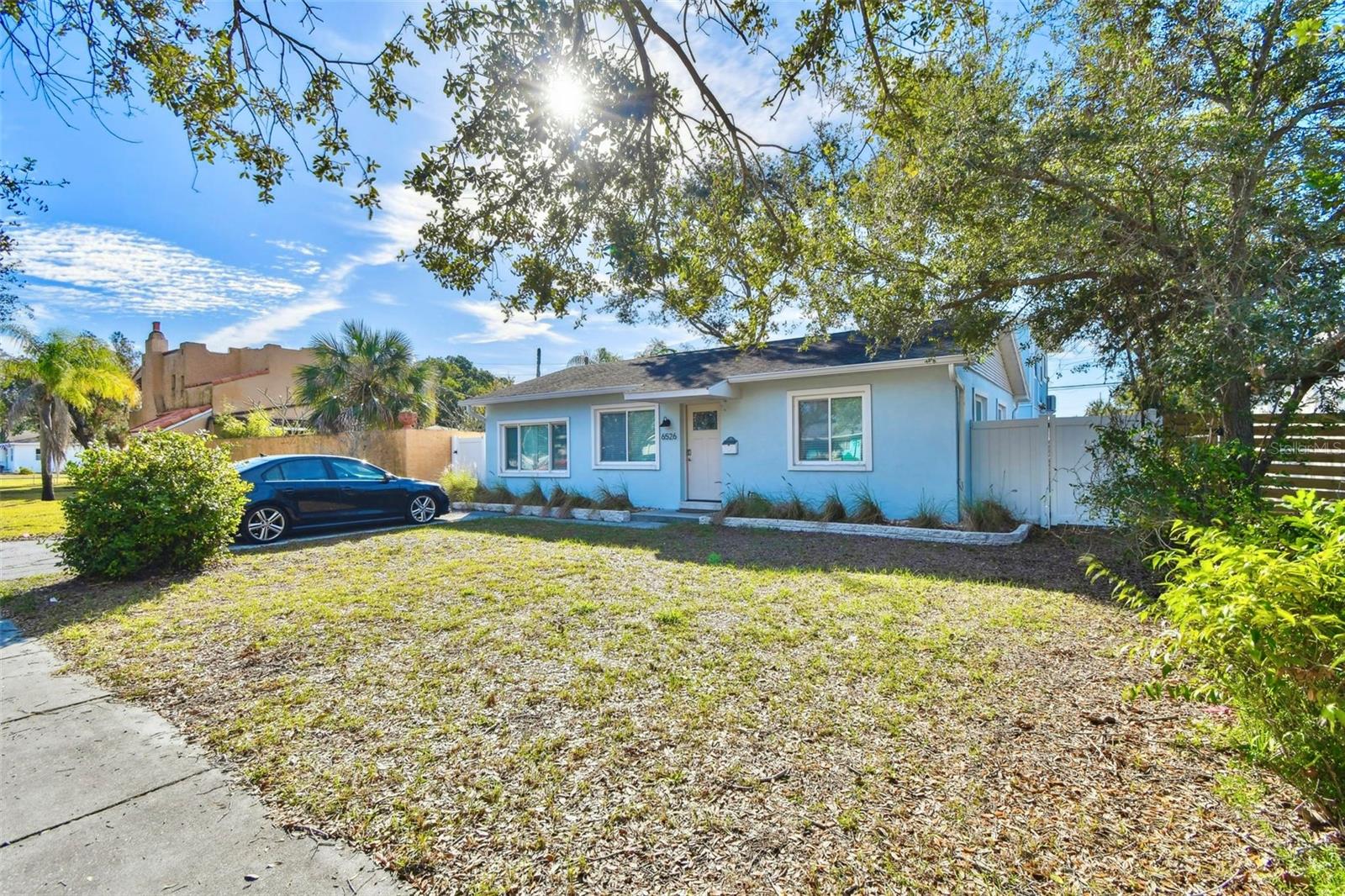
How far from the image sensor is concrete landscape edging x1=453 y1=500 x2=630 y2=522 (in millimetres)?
11758

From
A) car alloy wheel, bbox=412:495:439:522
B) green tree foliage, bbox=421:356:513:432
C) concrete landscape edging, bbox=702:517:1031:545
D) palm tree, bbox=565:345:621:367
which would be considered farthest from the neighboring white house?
concrete landscape edging, bbox=702:517:1031:545

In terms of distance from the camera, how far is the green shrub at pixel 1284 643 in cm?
200

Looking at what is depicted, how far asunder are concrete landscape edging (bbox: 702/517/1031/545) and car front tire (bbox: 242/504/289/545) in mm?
7249

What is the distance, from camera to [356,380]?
60.8 feet

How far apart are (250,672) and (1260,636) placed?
5334 mm

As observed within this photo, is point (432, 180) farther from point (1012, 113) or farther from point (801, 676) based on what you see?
point (1012, 113)

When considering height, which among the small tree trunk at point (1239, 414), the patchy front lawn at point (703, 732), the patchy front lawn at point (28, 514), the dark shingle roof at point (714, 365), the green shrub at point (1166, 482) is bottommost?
the patchy front lawn at point (703, 732)

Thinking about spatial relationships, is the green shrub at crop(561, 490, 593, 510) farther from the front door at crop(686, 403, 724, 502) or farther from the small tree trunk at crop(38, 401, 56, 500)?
the small tree trunk at crop(38, 401, 56, 500)

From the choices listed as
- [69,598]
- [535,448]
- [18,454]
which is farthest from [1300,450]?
[18,454]

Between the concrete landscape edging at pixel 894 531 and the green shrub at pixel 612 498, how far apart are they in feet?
7.97

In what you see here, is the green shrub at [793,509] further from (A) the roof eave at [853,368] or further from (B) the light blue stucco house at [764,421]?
(A) the roof eave at [853,368]

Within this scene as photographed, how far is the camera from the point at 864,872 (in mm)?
2051

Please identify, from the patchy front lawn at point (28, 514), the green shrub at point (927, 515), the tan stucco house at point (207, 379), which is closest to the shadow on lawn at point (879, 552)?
the green shrub at point (927, 515)

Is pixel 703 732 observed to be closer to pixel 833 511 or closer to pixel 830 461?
pixel 833 511
